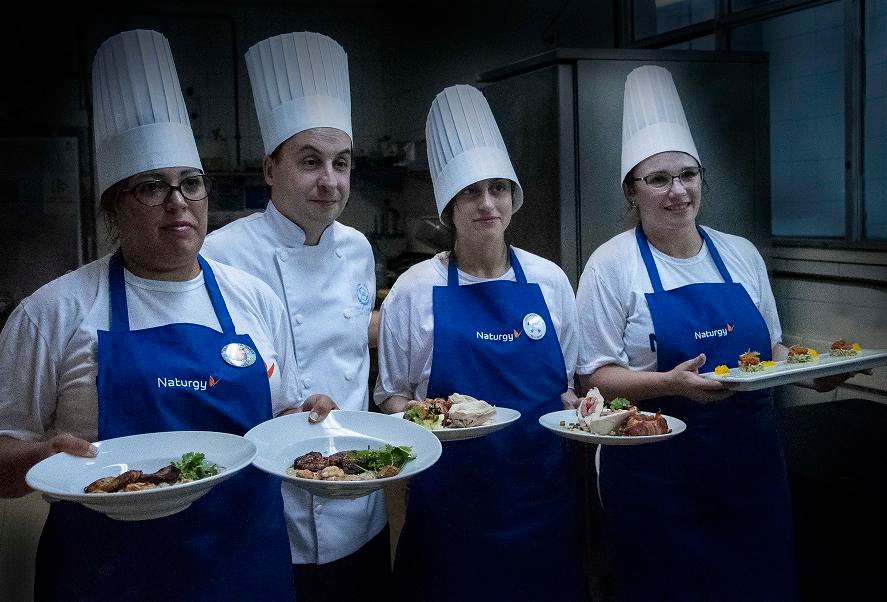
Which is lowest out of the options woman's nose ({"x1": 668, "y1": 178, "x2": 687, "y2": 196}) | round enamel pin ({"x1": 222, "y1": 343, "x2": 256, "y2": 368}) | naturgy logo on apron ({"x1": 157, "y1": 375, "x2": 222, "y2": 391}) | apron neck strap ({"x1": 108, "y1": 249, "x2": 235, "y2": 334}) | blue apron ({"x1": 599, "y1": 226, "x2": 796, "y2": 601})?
blue apron ({"x1": 599, "y1": 226, "x2": 796, "y2": 601})

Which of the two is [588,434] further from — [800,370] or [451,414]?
[800,370]

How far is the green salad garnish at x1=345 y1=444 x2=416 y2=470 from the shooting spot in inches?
40.3

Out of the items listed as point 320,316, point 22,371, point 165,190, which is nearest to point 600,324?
point 320,316

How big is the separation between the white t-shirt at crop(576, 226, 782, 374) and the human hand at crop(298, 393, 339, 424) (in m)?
0.44

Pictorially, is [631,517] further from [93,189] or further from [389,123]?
[93,189]

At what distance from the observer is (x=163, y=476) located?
91cm

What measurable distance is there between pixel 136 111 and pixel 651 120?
2.76ft

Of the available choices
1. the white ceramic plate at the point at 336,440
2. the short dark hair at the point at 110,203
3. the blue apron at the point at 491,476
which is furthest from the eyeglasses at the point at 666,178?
the short dark hair at the point at 110,203

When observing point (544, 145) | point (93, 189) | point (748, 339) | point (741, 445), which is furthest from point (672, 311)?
point (93, 189)

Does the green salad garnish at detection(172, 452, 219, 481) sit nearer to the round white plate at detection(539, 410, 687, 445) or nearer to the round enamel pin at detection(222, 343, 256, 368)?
the round enamel pin at detection(222, 343, 256, 368)

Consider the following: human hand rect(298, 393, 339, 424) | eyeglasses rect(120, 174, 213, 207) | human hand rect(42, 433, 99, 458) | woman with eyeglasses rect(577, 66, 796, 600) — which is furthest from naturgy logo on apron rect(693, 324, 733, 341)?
human hand rect(42, 433, 99, 458)

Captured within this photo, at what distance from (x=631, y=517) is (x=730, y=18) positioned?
928mm

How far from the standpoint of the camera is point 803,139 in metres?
1.58

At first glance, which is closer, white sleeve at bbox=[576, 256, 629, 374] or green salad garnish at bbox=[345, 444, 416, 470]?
green salad garnish at bbox=[345, 444, 416, 470]
